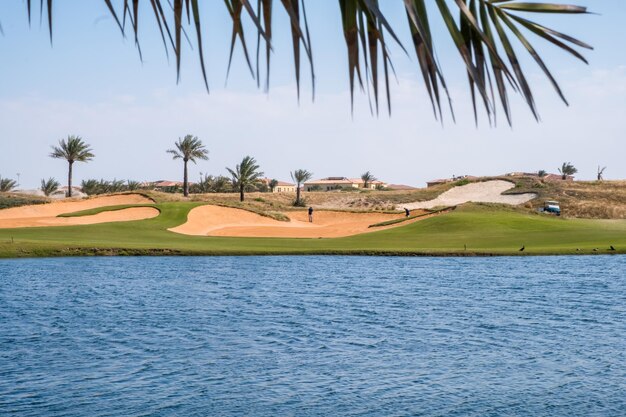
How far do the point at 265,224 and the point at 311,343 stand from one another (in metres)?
43.9

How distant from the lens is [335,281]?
3278 centimetres

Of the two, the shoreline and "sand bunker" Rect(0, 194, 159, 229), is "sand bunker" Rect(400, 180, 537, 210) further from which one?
the shoreline

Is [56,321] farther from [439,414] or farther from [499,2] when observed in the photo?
[499,2]

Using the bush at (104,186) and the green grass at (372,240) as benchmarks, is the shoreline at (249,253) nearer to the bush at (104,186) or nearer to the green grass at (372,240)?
the green grass at (372,240)

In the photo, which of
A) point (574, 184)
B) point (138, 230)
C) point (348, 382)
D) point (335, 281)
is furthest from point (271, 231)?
point (574, 184)

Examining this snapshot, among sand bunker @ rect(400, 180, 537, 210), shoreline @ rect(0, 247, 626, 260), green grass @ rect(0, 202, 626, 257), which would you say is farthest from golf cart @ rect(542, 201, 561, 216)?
shoreline @ rect(0, 247, 626, 260)

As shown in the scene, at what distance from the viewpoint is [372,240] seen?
51.3 metres

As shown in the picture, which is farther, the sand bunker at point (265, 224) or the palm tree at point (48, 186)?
the palm tree at point (48, 186)

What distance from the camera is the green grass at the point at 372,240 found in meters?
41.3

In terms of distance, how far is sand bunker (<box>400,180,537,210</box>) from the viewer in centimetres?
8981

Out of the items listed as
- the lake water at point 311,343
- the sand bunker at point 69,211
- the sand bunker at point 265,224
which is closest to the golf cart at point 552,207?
the sand bunker at point 265,224

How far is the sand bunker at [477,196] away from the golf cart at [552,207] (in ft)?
18.3

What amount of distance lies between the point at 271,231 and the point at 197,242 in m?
10.3

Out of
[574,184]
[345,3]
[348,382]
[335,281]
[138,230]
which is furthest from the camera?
[574,184]
